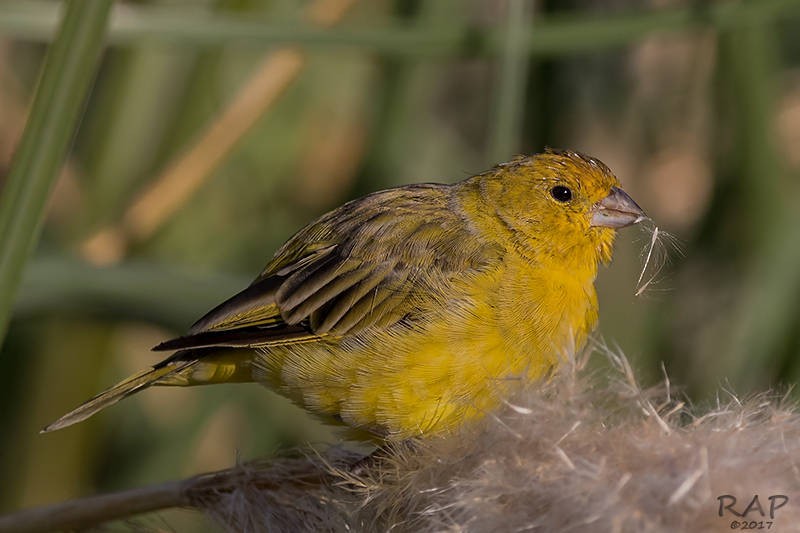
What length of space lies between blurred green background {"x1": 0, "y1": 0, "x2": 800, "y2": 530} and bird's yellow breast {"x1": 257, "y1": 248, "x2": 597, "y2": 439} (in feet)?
1.86

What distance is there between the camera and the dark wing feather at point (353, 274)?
2.46 meters

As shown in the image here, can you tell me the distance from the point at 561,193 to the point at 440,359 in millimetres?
608

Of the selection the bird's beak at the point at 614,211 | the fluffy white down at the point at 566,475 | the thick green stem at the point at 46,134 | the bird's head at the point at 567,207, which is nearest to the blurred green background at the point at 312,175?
the bird's head at the point at 567,207

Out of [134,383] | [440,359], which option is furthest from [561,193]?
[134,383]

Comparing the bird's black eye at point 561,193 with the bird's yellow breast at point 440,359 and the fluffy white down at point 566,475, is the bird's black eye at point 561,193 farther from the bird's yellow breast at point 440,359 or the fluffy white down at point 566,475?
the fluffy white down at point 566,475

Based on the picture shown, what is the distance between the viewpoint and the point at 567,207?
267 centimetres

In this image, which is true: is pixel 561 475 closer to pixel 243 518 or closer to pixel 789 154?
pixel 243 518

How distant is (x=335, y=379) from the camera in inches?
93.7

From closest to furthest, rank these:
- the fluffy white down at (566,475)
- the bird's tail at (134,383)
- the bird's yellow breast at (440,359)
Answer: the fluffy white down at (566,475), the bird's yellow breast at (440,359), the bird's tail at (134,383)

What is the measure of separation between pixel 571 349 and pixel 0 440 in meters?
2.13

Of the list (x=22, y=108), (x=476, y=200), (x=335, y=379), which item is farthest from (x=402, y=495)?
(x=22, y=108)

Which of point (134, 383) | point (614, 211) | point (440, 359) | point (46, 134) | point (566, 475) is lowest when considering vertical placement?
point (134, 383)

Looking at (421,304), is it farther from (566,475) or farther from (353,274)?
(566,475)

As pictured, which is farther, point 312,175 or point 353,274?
point 312,175
